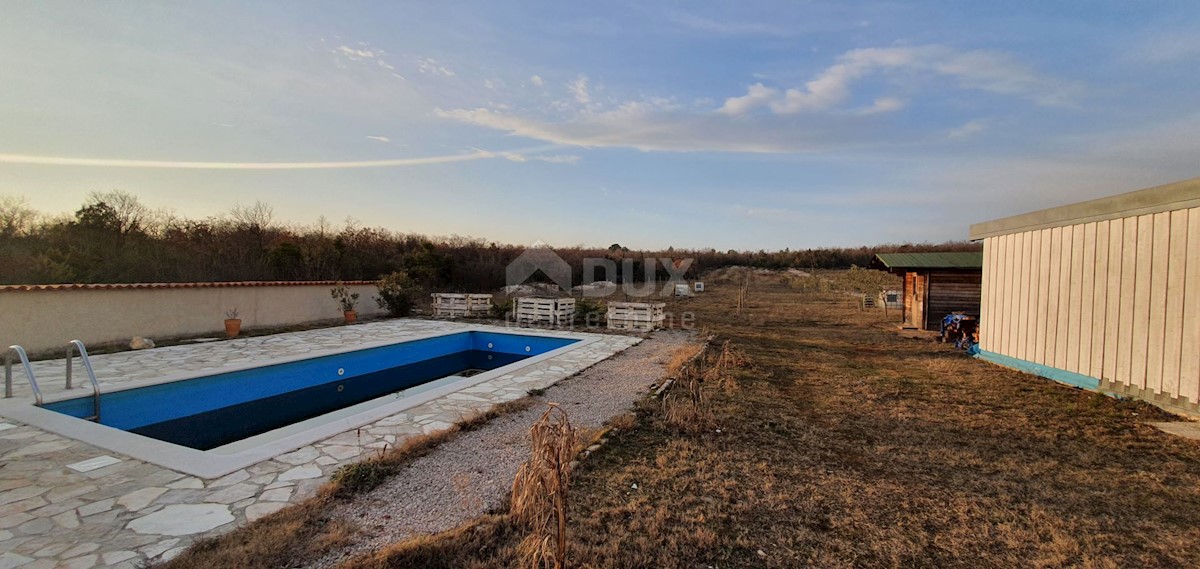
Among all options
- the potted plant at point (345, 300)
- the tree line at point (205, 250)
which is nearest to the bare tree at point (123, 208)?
the tree line at point (205, 250)

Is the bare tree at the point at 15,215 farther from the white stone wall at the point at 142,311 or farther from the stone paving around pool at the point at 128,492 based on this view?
the stone paving around pool at the point at 128,492

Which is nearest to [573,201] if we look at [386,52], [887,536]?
[386,52]

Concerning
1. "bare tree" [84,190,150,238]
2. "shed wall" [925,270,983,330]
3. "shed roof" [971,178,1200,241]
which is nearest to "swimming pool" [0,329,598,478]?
"shed roof" [971,178,1200,241]

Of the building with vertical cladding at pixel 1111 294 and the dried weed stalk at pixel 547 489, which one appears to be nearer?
the dried weed stalk at pixel 547 489

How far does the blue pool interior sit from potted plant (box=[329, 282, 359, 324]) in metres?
3.93

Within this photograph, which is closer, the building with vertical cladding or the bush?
the building with vertical cladding

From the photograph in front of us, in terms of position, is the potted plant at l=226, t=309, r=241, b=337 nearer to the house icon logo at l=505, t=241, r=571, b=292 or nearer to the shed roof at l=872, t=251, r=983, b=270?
the house icon logo at l=505, t=241, r=571, b=292

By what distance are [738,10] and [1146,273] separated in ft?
23.0

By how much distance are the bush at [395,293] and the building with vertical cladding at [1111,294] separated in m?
13.1

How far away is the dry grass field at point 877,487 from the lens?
2.34 m

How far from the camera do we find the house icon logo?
19.8m

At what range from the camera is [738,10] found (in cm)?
864

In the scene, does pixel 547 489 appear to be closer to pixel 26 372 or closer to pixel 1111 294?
pixel 26 372

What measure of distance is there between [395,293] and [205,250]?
467cm
